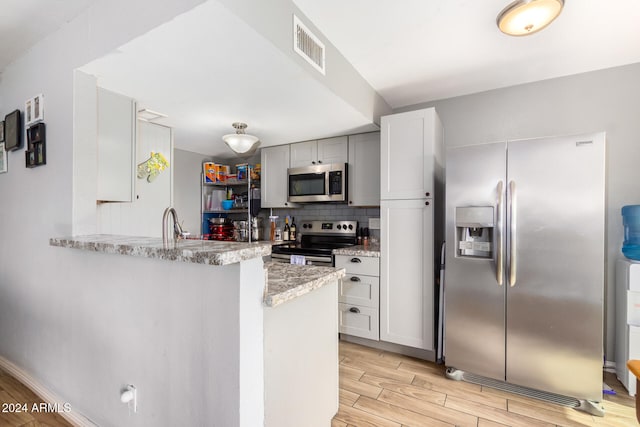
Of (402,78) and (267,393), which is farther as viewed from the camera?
(402,78)

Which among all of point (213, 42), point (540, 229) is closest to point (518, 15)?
point (540, 229)

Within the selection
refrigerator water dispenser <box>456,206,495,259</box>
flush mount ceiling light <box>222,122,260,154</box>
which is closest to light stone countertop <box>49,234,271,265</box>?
flush mount ceiling light <box>222,122,260,154</box>

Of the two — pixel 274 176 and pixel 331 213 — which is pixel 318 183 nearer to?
pixel 331 213

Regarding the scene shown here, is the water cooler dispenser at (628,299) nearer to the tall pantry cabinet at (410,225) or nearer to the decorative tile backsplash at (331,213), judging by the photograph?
the tall pantry cabinet at (410,225)

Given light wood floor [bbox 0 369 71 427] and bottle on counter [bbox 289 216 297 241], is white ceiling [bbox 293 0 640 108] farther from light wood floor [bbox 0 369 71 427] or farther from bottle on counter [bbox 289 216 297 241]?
light wood floor [bbox 0 369 71 427]

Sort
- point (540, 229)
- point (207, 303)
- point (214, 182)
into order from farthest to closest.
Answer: point (214, 182) → point (540, 229) → point (207, 303)

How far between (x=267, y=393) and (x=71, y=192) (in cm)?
162

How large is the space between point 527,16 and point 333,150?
6.52 ft

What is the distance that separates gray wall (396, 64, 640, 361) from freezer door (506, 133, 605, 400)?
2.64 ft

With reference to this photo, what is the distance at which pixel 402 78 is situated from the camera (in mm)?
2504

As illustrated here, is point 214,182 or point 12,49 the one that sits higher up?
point 12,49

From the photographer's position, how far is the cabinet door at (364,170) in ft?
9.95

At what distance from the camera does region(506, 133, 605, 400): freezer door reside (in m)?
1.79

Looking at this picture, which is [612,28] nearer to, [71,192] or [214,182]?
[71,192]
